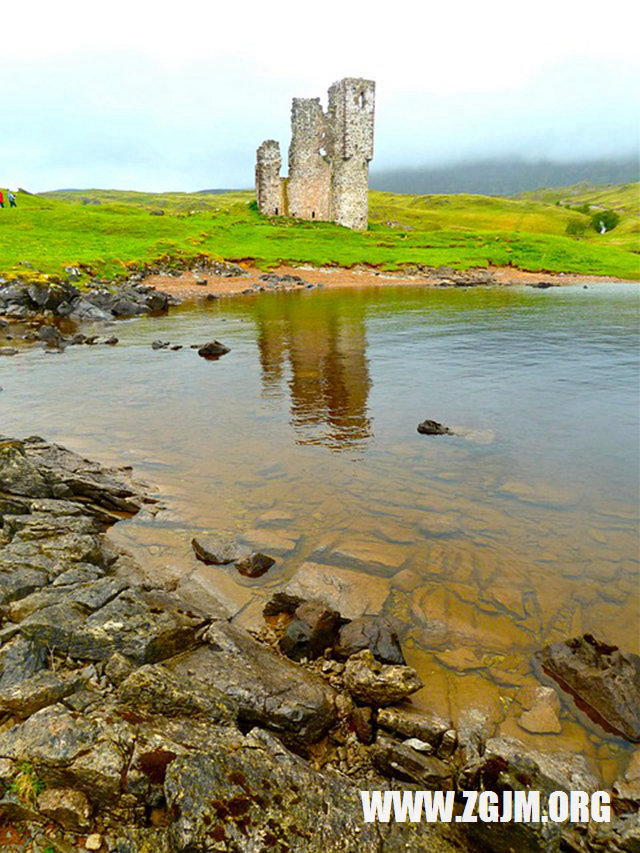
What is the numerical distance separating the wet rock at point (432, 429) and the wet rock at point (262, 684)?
32.4 feet

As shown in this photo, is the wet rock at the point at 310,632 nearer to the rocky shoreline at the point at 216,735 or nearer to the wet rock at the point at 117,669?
the rocky shoreline at the point at 216,735

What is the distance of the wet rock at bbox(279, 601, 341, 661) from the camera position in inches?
292

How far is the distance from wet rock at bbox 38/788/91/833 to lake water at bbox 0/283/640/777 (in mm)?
3659

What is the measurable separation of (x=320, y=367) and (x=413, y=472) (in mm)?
12169

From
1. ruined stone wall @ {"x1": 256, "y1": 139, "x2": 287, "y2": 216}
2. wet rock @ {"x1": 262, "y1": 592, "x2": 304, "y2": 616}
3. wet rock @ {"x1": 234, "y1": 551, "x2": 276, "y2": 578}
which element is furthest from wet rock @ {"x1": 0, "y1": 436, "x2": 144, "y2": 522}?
ruined stone wall @ {"x1": 256, "y1": 139, "x2": 287, "y2": 216}

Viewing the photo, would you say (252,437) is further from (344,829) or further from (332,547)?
(344,829)

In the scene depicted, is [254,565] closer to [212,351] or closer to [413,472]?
[413,472]

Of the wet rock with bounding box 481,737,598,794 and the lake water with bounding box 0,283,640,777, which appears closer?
the wet rock with bounding box 481,737,598,794

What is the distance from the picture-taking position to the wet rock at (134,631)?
21.0 ft

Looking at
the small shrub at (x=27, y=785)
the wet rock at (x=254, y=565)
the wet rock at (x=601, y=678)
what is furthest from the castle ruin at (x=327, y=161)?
the small shrub at (x=27, y=785)

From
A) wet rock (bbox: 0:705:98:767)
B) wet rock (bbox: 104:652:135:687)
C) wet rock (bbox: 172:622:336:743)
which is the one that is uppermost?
wet rock (bbox: 0:705:98:767)

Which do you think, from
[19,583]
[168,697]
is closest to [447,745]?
[168,697]

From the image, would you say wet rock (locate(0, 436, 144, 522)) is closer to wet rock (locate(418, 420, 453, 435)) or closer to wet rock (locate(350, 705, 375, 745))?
wet rock (locate(350, 705, 375, 745))

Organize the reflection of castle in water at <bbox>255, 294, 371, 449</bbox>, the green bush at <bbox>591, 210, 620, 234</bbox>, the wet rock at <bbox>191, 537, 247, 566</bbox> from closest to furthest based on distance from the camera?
the wet rock at <bbox>191, 537, 247, 566</bbox>
the reflection of castle in water at <bbox>255, 294, 371, 449</bbox>
the green bush at <bbox>591, 210, 620, 234</bbox>
